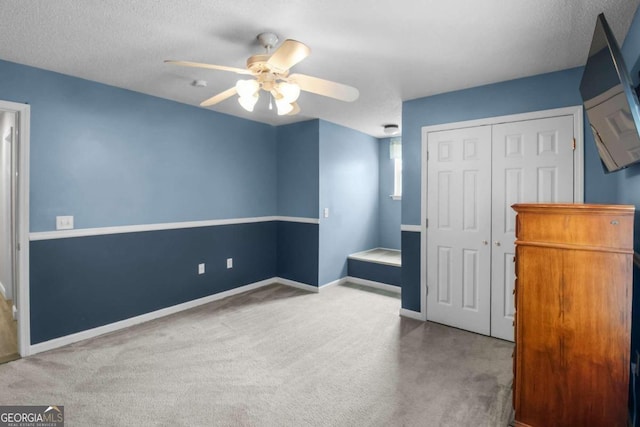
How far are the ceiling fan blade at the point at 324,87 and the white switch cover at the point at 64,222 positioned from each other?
2.30 m

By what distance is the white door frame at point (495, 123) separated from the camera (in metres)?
2.56

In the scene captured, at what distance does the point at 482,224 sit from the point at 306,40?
2.18m

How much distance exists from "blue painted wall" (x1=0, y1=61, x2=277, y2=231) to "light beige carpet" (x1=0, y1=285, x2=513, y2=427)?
1183 millimetres

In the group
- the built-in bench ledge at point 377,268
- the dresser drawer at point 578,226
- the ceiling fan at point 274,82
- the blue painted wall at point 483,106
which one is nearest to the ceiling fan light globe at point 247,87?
the ceiling fan at point 274,82

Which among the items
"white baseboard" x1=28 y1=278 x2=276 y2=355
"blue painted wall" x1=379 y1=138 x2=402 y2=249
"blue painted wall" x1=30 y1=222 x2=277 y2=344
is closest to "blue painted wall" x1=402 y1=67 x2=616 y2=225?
"blue painted wall" x1=379 y1=138 x2=402 y2=249

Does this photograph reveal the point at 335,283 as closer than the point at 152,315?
No

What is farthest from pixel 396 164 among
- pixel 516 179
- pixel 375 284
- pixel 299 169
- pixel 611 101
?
pixel 611 101

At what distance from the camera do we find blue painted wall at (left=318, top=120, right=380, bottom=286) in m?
4.46

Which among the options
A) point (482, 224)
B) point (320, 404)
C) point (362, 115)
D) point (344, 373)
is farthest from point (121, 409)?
point (362, 115)

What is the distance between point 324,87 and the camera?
2.02 meters

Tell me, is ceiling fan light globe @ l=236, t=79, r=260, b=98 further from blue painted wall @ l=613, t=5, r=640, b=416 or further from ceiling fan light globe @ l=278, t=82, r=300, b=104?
blue painted wall @ l=613, t=5, r=640, b=416

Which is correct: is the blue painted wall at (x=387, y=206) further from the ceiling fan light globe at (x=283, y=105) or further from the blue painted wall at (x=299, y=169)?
the ceiling fan light globe at (x=283, y=105)

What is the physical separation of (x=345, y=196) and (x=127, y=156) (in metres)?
2.80

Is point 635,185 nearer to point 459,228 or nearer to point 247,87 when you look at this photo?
point 459,228
